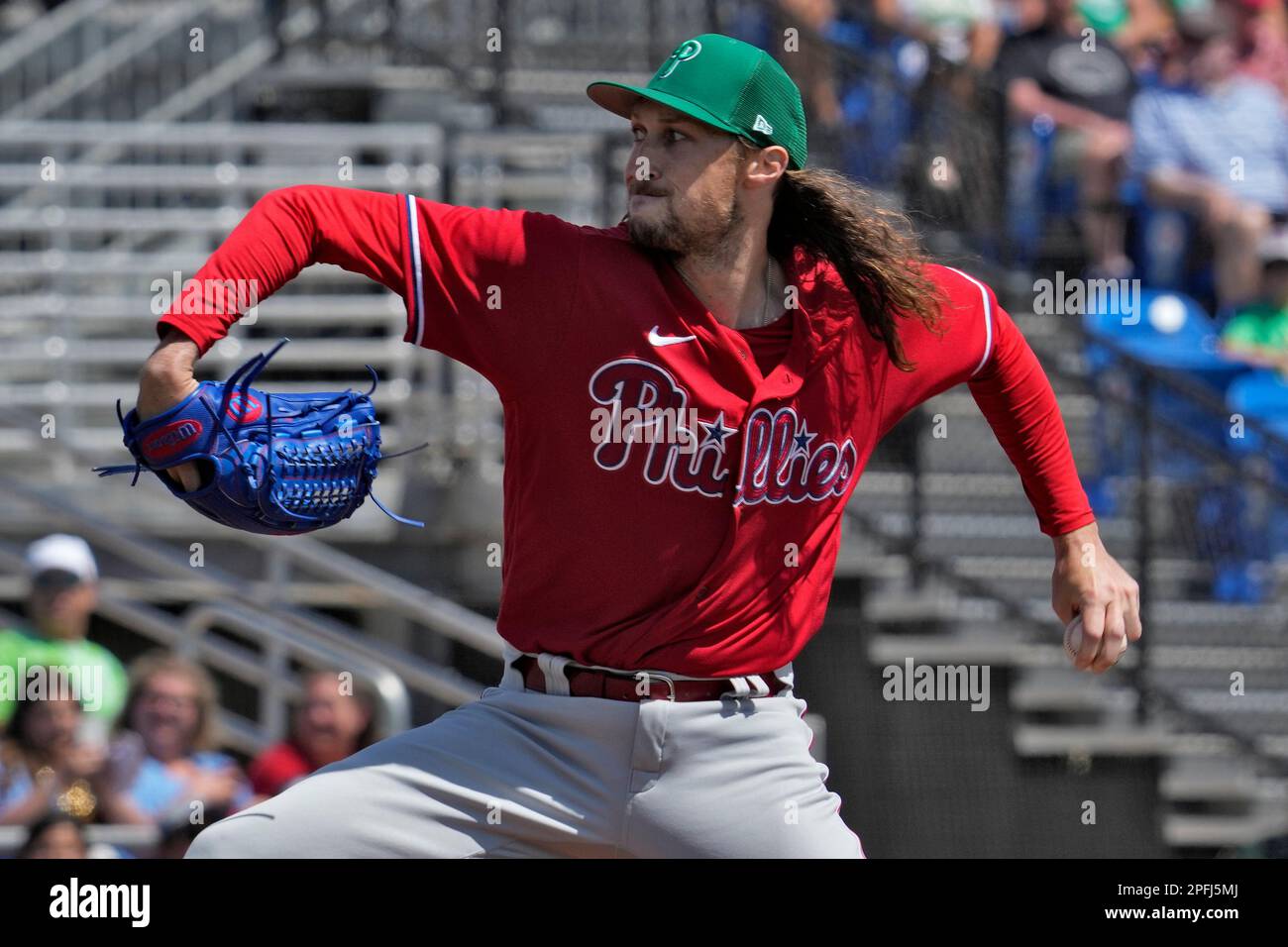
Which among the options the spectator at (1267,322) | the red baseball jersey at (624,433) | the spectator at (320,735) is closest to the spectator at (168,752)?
the spectator at (320,735)

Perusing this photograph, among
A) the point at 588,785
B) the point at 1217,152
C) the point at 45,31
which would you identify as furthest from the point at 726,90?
the point at 45,31

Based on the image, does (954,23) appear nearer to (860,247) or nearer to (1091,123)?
(1091,123)

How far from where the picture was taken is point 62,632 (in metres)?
6.53

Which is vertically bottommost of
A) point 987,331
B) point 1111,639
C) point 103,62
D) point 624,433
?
point 1111,639

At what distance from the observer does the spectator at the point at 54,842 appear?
5422 mm

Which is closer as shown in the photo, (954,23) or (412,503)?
(412,503)

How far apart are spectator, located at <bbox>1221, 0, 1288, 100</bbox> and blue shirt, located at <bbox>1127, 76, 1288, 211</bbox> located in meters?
0.44

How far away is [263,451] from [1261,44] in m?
7.92

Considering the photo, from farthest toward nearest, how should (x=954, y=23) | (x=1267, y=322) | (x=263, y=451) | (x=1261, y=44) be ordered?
(x=1261, y=44)
(x=954, y=23)
(x=1267, y=322)
(x=263, y=451)

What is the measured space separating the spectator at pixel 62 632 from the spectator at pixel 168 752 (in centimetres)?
27

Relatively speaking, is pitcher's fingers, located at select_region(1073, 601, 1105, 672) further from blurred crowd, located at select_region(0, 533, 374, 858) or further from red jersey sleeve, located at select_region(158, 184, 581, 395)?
blurred crowd, located at select_region(0, 533, 374, 858)

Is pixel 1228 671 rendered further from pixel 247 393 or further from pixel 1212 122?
pixel 247 393
